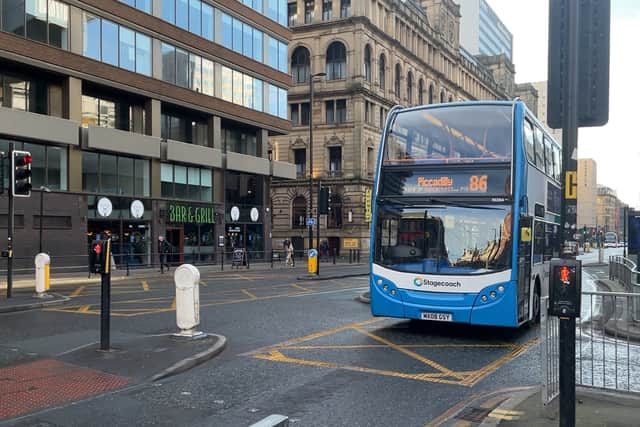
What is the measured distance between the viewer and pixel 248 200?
4319 cm

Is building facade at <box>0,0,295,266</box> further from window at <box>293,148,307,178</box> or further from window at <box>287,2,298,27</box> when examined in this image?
window at <box>287,2,298,27</box>

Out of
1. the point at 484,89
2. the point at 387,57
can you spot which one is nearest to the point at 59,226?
the point at 387,57

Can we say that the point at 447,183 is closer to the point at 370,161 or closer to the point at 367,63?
the point at 370,161

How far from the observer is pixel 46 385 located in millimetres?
6898

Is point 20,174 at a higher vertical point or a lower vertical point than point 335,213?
higher

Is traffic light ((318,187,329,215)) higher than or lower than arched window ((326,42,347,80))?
lower

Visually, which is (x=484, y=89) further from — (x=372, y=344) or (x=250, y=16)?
(x=372, y=344)

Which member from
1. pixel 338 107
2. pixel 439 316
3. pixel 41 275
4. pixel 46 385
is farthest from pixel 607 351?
pixel 338 107

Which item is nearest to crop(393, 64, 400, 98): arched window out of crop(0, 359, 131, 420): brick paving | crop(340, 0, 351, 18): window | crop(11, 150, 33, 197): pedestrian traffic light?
crop(340, 0, 351, 18): window

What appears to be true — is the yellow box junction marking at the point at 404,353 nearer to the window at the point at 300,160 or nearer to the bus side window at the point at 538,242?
the bus side window at the point at 538,242

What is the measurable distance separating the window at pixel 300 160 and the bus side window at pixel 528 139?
164 feet

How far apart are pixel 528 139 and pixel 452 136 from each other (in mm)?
1468

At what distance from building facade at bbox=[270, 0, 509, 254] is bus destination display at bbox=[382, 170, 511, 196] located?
43341mm

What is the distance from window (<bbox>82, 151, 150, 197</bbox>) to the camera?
31500 millimetres
